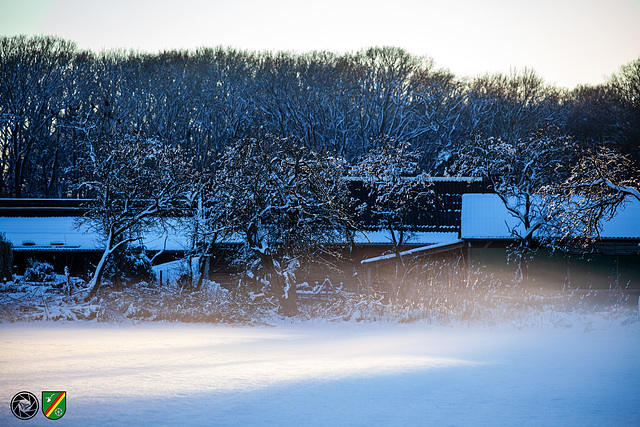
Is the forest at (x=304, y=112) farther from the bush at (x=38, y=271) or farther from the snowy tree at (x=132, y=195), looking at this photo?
the bush at (x=38, y=271)

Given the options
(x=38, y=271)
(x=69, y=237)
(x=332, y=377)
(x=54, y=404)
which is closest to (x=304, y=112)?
(x=69, y=237)

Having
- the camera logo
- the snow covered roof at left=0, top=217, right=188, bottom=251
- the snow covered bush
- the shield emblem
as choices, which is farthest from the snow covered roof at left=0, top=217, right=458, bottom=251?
the camera logo

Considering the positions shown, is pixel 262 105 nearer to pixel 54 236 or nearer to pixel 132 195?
pixel 54 236

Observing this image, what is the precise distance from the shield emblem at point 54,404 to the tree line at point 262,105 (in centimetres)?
3548

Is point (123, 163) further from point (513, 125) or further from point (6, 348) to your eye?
point (513, 125)

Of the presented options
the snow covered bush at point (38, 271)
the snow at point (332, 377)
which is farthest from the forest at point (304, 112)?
the snow at point (332, 377)

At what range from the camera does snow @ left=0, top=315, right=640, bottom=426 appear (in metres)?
6.74

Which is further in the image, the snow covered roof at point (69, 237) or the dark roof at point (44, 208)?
the dark roof at point (44, 208)

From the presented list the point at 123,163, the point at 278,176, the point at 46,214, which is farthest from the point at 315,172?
the point at 46,214

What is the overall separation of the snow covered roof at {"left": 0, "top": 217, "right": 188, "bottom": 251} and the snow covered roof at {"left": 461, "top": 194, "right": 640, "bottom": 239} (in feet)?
42.4

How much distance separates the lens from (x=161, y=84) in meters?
46.8

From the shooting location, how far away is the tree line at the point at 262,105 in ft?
140

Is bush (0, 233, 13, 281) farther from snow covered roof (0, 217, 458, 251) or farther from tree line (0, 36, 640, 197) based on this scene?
tree line (0, 36, 640, 197)

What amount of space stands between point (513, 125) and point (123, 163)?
33.4 meters
